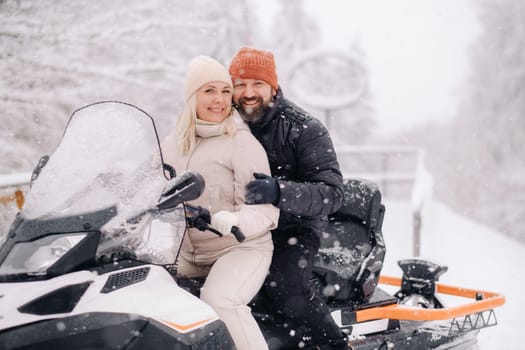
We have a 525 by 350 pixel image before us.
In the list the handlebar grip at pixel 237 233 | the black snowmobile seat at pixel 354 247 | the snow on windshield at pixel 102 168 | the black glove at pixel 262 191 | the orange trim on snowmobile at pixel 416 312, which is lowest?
the orange trim on snowmobile at pixel 416 312

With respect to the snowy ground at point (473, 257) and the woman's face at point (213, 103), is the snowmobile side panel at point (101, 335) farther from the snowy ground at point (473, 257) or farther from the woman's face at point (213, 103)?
the snowy ground at point (473, 257)

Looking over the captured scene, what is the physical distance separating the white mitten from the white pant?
244 millimetres

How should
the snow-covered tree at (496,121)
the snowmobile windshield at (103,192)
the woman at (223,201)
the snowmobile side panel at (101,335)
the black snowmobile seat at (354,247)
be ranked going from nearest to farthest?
the snowmobile side panel at (101,335), the snowmobile windshield at (103,192), the woman at (223,201), the black snowmobile seat at (354,247), the snow-covered tree at (496,121)

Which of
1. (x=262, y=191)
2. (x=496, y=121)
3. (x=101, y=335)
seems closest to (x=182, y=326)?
(x=101, y=335)

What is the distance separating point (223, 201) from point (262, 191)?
248 millimetres

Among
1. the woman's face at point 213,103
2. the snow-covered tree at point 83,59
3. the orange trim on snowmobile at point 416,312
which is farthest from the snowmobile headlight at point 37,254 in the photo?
the snow-covered tree at point 83,59

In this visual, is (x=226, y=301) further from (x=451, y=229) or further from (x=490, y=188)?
(x=490, y=188)

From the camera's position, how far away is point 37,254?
5.45 feet

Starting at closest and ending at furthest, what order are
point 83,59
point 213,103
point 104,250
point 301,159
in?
point 104,250 → point 213,103 → point 301,159 → point 83,59

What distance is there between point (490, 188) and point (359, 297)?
2541 centimetres

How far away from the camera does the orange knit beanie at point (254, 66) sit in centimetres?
265

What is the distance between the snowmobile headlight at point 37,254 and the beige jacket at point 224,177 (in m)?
0.70

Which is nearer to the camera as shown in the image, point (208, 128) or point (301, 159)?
point (208, 128)

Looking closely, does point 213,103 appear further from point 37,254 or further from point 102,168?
point 37,254
